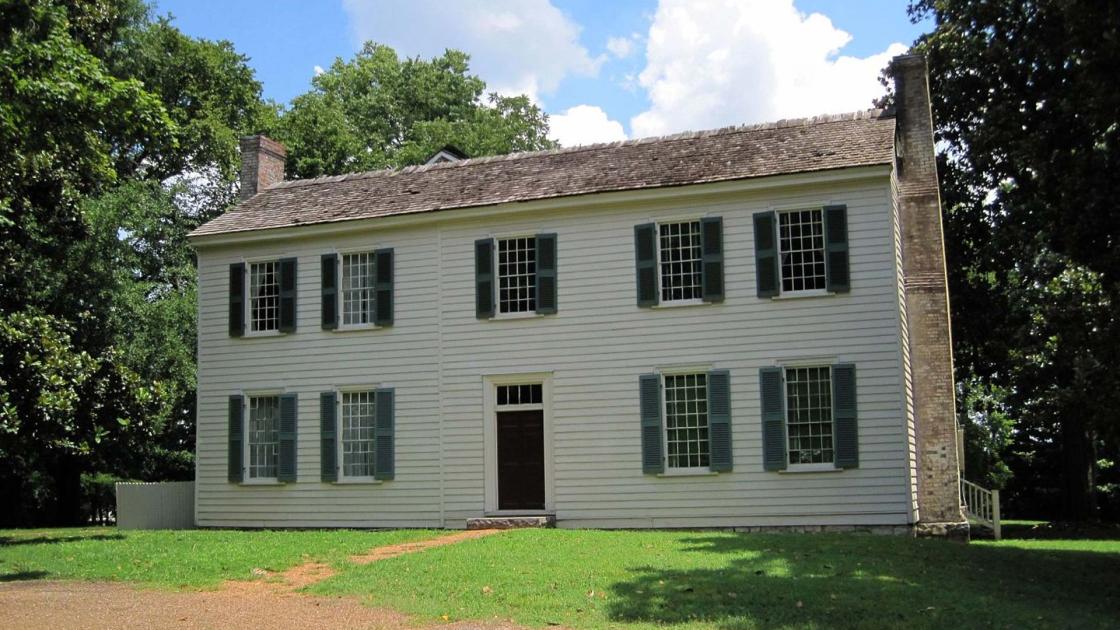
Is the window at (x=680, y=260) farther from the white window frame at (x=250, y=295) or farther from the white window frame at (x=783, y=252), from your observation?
the white window frame at (x=250, y=295)

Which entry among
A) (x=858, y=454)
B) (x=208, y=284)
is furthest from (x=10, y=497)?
(x=858, y=454)

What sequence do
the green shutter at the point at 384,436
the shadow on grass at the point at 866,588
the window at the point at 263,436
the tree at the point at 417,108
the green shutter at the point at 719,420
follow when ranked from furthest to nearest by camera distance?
the tree at the point at 417,108 → the window at the point at 263,436 → the green shutter at the point at 384,436 → the green shutter at the point at 719,420 → the shadow on grass at the point at 866,588

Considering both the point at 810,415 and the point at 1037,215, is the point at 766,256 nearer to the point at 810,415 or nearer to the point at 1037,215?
the point at 810,415

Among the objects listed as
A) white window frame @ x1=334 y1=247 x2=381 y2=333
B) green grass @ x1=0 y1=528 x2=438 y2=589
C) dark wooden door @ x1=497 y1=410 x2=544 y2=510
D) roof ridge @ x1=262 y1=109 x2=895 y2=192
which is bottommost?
green grass @ x1=0 y1=528 x2=438 y2=589

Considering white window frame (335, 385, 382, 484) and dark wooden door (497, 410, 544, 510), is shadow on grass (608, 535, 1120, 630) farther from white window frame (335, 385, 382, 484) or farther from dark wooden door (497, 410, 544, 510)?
white window frame (335, 385, 382, 484)

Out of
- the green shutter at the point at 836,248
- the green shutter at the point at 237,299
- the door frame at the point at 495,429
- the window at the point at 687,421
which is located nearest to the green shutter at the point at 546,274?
the door frame at the point at 495,429

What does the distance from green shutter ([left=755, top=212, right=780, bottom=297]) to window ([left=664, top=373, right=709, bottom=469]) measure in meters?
1.90

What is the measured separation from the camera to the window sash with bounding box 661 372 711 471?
19.2 meters

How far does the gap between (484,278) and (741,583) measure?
1021 cm

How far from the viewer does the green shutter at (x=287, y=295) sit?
72.8 feet

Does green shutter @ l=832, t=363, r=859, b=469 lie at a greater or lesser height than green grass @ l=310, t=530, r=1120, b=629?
greater

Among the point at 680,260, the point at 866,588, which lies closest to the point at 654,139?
the point at 680,260

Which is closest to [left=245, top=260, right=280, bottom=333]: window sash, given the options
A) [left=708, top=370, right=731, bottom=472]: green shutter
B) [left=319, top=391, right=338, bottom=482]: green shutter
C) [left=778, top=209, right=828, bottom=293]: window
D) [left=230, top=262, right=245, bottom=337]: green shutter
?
[left=230, top=262, right=245, bottom=337]: green shutter

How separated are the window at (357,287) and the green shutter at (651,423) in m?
5.97
